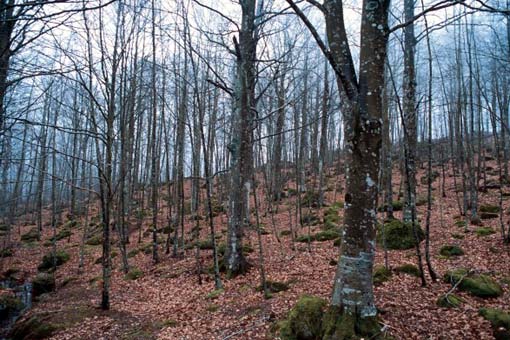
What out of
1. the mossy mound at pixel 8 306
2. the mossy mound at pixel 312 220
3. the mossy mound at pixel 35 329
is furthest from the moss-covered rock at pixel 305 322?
the mossy mound at pixel 312 220

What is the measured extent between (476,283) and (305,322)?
3.35 metres

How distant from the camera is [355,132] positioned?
3381mm

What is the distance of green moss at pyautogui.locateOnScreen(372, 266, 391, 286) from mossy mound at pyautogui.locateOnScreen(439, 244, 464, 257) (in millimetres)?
2296

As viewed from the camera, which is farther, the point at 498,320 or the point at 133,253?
the point at 133,253

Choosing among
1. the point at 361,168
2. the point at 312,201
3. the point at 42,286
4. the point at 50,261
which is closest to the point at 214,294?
the point at 361,168

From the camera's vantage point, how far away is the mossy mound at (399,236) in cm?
804

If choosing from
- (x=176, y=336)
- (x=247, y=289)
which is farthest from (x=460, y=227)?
(x=176, y=336)

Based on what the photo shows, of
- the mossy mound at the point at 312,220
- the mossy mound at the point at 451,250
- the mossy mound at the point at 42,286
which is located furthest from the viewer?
the mossy mound at the point at 312,220

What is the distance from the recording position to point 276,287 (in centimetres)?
594

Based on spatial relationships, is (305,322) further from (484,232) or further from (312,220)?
(312,220)

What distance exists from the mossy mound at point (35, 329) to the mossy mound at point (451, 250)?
27.9 feet

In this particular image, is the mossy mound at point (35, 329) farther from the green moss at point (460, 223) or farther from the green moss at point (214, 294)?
the green moss at point (460, 223)

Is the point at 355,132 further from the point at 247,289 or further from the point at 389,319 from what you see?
the point at 247,289

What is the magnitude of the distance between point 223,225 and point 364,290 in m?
12.0
